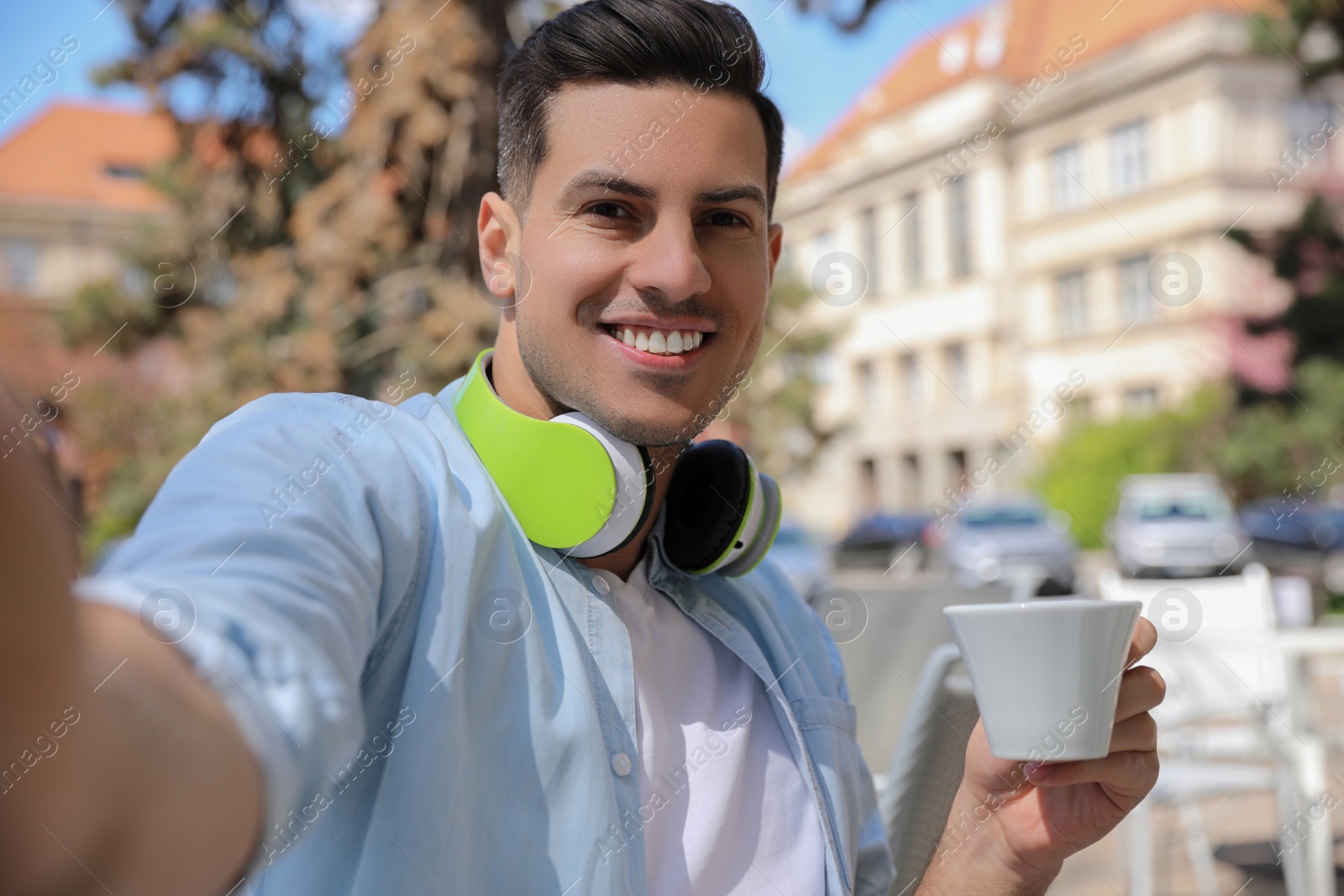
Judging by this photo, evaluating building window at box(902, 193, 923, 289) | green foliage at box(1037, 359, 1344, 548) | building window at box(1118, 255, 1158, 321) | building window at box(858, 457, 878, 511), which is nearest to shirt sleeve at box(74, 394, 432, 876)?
green foliage at box(1037, 359, 1344, 548)

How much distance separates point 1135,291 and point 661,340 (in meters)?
37.3

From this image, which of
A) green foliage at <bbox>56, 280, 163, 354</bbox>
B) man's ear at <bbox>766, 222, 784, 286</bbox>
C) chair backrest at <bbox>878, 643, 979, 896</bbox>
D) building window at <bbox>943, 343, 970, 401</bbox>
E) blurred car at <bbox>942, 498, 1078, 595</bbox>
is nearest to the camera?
man's ear at <bbox>766, 222, 784, 286</bbox>

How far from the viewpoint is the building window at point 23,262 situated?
31.4m

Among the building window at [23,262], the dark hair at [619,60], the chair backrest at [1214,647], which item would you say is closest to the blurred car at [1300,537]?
the chair backrest at [1214,647]

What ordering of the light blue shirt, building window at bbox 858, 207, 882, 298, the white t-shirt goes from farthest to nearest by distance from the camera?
building window at bbox 858, 207, 882, 298 < the white t-shirt < the light blue shirt

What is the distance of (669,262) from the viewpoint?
1.48 metres

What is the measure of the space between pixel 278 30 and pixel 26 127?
34.4 m

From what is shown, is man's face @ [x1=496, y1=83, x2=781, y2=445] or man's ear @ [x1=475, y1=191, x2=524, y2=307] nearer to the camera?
man's face @ [x1=496, y1=83, x2=781, y2=445]

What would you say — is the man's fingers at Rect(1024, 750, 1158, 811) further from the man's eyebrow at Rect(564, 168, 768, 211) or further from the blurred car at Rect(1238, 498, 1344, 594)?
the blurred car at Rect(1238, 498, 1344, 594)

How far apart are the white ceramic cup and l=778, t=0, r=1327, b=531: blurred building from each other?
2831 cm

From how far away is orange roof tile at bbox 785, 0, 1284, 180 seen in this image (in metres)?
35.7

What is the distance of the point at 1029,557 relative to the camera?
64.3 ft

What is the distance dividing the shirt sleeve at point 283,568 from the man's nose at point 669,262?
396 millimetres

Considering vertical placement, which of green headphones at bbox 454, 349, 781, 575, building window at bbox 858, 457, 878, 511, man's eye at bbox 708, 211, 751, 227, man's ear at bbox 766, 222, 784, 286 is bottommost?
building window at bbox 858, 457, 878, 511
